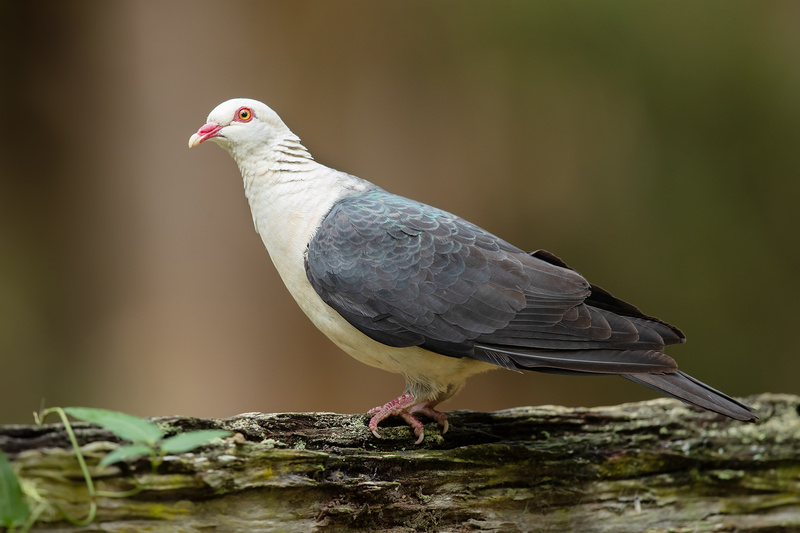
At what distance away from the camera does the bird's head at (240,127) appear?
2988 mm

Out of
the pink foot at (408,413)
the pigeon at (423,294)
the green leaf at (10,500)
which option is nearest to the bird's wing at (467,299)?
the pigeon at (423,294)

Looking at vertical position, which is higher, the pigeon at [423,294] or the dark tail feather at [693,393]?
the pigeon at [423,294]

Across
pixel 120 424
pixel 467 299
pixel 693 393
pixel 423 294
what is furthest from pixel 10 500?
pixel 693 393

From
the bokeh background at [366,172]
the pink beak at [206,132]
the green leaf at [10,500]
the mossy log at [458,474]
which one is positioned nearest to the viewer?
the green leaf at [10,500]

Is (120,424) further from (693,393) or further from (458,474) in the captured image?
(693,393)

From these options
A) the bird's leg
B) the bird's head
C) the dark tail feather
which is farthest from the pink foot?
the bird's head

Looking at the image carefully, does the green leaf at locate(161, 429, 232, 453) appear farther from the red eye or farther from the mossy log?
the red eye

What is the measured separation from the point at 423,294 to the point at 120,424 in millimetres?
1241

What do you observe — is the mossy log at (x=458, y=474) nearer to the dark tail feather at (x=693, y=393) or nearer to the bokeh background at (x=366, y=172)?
the dark tail feather at (x=693, y=393)

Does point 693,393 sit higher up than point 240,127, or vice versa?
point 240,127

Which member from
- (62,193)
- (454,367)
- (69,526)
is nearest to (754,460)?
(454,367)

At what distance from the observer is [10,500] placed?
1.73 metres

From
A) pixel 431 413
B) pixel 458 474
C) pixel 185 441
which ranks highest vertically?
pixel 185 441

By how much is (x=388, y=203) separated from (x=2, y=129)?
3.95 m
